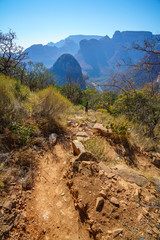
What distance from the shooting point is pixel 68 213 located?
1807 mm

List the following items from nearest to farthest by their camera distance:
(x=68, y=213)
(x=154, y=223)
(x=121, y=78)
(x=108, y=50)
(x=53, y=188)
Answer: (x=154, y=223) < (x=68, y=213) < (x=53, y=188) < (x=121, y=78) < (x=108, y=50)

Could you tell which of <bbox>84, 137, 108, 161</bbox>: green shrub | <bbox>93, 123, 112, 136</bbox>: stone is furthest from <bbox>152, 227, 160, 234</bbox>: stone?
<bbox>93, 123, 112, 136</bbox>: stone

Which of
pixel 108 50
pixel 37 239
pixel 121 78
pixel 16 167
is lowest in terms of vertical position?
pixel 37 239

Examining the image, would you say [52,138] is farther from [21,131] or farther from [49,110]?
[49,110]

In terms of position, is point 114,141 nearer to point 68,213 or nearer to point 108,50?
point 68,213

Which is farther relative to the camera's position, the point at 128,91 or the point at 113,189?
the point at 128,91

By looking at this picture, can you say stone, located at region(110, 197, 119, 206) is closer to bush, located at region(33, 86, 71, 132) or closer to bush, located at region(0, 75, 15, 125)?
bush, located at region(33, 86, 71, 132)

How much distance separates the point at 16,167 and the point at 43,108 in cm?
202

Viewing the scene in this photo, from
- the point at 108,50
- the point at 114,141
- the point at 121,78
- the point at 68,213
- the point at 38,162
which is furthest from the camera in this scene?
the point at 108,50

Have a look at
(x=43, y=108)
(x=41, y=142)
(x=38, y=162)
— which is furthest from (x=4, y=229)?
(x=43, y=108)

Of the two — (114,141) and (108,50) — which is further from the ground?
(108,50)

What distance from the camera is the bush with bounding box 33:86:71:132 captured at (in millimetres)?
3592

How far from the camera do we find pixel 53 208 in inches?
74.0

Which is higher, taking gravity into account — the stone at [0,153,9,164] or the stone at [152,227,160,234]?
the stone at [0,153,9,164]
